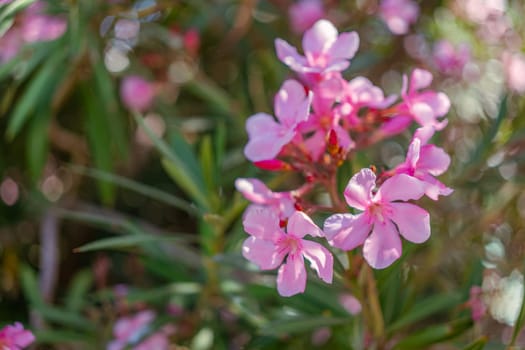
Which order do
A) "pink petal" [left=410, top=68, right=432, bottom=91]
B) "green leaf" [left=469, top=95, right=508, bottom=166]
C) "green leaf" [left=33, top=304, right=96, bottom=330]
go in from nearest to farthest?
"pink petal" [left=410, top=68, right=432, bottom=91]
"green leaf" [left=469, top=95, right=508, bottom=166]
"green leaf" [left=33, top=304, right=96, bottom=330]

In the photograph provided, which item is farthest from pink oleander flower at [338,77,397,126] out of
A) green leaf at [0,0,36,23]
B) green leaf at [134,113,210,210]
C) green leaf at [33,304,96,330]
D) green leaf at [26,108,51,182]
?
green leaf at [26,108,51,182]

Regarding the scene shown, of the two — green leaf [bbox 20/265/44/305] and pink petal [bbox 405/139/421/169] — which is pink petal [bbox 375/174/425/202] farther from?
green leaf [bbox 20/265/44/305]

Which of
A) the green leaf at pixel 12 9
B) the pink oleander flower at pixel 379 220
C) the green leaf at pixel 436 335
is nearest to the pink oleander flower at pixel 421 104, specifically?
the pink oleander flower at pixel 379 220

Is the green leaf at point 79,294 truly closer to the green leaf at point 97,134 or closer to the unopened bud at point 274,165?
the green leaf at point 97,134

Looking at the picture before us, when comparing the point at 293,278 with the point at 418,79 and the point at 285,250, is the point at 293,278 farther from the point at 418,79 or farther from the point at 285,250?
the point at 418,79

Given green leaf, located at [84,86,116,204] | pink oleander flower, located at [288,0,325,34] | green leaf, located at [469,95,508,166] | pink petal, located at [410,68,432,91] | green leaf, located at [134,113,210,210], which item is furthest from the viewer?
pink oleander flower, located at [288,0,325,34]

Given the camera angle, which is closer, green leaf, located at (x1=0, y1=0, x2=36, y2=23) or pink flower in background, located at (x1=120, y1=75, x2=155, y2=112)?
green leaf, located at (x1=0, y1=0, x2=36, y2=23)

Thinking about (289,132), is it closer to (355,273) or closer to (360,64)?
(355,273)

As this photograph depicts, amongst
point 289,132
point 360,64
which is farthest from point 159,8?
point 289,132
